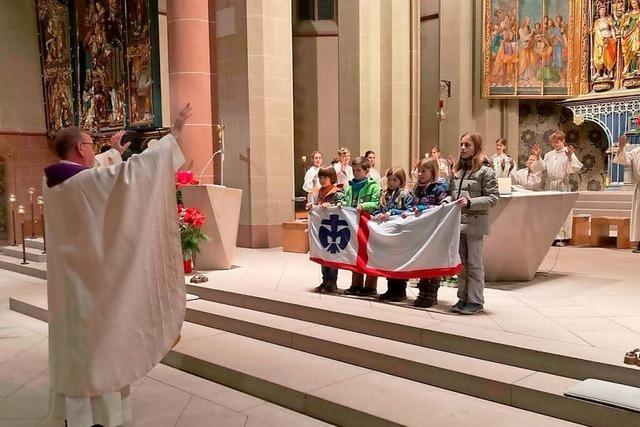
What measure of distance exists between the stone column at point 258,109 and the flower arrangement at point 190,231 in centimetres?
251

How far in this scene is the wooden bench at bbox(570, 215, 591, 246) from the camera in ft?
33.1

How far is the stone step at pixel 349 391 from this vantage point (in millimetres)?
3782

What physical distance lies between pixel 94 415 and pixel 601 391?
3.04 metres

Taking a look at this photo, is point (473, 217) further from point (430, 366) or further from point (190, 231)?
point (190, 231)

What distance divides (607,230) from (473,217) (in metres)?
5.63

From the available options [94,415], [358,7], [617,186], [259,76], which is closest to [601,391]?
[94,415]

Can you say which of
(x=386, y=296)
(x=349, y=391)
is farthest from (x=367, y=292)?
(x=349, y=391)

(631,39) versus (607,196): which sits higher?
(631,39)

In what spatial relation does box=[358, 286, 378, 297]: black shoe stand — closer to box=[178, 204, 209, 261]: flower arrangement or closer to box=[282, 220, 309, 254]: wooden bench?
box=[178, 204, 209, 261]: flower arrangement

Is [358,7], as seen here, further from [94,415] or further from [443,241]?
[94,415]

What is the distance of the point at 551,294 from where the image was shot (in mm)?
6117

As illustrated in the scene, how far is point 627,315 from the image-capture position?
5.22 meters

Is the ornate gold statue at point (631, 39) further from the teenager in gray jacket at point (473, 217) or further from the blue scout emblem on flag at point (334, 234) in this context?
the blue scout emblem on flag at point (334, 234)

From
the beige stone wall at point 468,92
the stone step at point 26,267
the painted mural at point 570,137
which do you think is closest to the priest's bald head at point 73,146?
the stone step at point 26,267
